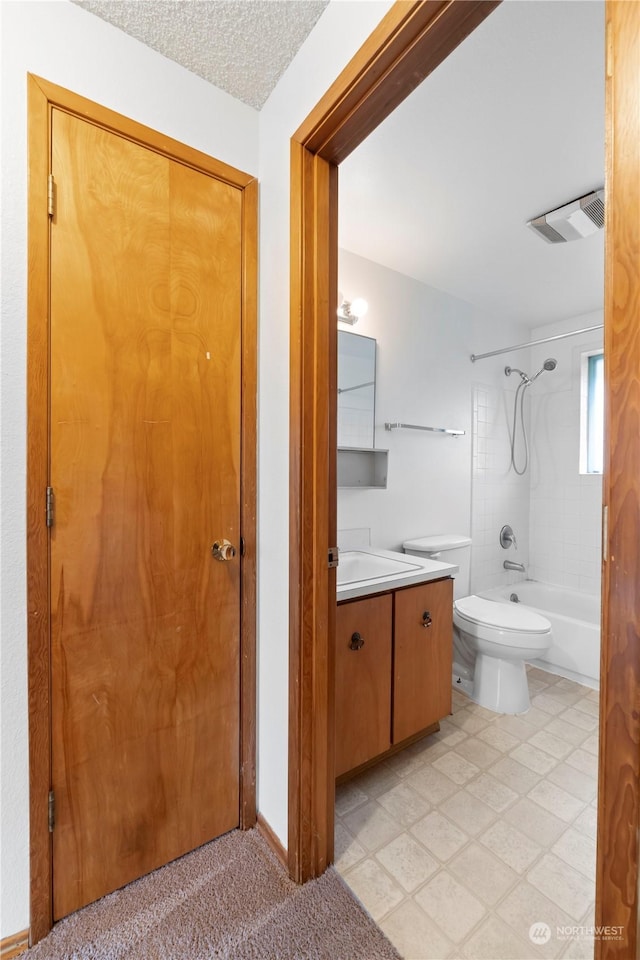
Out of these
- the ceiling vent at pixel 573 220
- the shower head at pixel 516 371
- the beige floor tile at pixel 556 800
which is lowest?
the beige floor tile at pixel 556 800

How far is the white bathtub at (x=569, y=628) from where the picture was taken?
244cm

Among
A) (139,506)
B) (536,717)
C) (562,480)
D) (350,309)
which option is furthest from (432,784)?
(562,480)

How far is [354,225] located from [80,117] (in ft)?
4.10

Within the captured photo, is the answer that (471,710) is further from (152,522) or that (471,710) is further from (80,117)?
(80,117)

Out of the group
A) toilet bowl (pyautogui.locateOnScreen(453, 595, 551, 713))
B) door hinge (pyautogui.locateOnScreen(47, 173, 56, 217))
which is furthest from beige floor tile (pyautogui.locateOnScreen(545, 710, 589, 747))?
door hinge (pyautogui.locateOnScreen(47, 173, 56, 217))

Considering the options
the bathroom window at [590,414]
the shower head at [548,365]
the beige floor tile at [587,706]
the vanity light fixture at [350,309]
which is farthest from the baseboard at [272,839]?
the shower head at [548,365]

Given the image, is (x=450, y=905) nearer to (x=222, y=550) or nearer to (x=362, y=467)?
(x=222, y=550)

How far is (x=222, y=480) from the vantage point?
1310 mm

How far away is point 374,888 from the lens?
1.18 m

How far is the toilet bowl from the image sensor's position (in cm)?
Result: 202

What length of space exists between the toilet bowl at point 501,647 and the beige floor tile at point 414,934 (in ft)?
3.86

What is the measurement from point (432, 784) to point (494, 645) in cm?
74

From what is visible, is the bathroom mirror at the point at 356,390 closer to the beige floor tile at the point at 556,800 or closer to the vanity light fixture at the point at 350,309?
the vanity light fixture at the point at 350,309

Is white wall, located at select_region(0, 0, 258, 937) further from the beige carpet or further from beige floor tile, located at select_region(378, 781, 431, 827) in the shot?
beige floor tile, located at select_region(378, 781, 431, 827)
